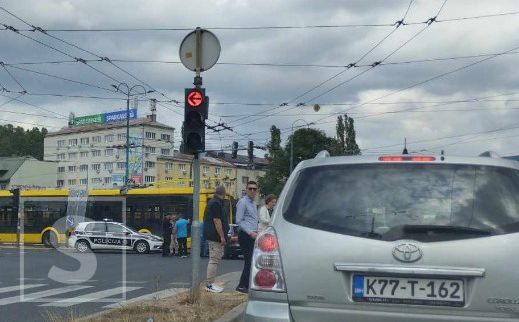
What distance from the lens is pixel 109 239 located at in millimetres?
29656

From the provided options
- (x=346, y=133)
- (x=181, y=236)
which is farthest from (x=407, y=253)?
(x=346, y=133)

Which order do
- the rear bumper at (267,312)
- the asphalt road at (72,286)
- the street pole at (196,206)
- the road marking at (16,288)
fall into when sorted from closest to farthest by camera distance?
the rear bumper at (267,312)
the street pole at (196,206)
the asphalt road at (72,286)
the road marking at (16,288)

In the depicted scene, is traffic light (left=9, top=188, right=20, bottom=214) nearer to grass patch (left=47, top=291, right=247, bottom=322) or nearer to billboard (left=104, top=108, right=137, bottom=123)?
grass patch (left=47, top=291, right=247, bottom=322)

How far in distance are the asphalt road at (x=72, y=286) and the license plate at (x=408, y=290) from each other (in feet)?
15.8

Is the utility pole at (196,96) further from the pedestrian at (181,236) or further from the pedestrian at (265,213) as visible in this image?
the pedestrian at (181,236)

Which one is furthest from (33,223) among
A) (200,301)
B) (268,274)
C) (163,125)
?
(163,125)

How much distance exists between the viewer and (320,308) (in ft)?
13.3

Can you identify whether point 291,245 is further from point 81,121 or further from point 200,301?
point 81,121

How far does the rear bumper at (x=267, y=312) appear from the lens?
13.5 feet

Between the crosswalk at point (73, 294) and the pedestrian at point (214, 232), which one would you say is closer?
the crosswalk at point (73, 294)

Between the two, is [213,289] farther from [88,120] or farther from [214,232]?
[88,120]

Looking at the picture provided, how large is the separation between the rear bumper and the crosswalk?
19.1ft

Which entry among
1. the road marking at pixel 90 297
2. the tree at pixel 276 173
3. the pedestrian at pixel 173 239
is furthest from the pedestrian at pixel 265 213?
the tree at pixel 276 173

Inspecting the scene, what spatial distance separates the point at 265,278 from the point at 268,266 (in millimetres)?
72
